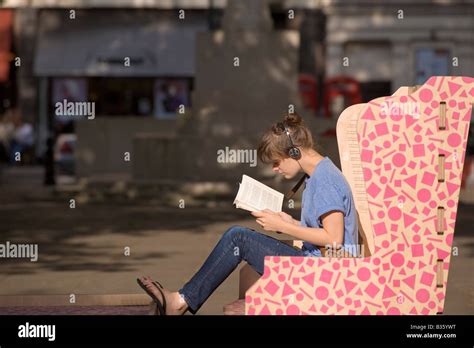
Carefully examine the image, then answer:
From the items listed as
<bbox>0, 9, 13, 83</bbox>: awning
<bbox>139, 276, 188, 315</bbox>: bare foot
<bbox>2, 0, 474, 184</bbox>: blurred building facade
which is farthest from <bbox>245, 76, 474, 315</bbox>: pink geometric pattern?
<bbox>0, 9, 13, 83</bbox>: awning

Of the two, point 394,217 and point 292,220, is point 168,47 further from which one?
point 394,217

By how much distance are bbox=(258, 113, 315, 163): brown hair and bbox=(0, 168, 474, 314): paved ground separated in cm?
200

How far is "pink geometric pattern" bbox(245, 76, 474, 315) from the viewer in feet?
19.1

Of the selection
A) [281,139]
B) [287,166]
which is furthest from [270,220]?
[281,139]

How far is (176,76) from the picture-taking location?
33.6 meters

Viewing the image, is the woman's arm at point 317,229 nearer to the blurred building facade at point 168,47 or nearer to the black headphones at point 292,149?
the black headphones at point 292,149

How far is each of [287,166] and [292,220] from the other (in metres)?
0.28

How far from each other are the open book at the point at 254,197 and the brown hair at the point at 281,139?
137 mm

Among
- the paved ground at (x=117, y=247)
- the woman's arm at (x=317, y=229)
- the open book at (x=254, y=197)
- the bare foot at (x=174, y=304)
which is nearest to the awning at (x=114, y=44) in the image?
the paved ground at (x=117, y=247)

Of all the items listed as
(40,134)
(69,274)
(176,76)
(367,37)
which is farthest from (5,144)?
(69,274)

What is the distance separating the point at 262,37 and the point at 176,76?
14.0 meters

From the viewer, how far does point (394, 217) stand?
5.86m

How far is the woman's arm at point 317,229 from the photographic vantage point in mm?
5863
